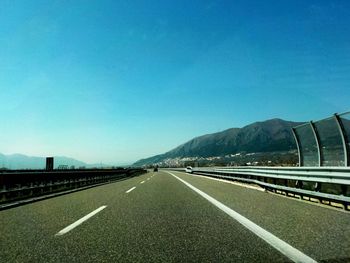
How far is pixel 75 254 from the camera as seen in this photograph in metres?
5.83

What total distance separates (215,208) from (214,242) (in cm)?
461

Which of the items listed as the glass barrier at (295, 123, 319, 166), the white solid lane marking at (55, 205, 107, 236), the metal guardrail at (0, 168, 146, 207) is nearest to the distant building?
the metal guardrail at (0, 168, 146, 207)

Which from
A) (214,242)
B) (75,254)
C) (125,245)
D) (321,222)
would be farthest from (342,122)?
(75,254)

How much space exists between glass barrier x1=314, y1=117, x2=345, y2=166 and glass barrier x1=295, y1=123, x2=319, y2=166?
0.43m

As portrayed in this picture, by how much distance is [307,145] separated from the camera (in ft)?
47.6

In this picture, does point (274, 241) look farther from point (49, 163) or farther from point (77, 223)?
point (49, 163)

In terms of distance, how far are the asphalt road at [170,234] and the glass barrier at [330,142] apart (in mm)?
1698

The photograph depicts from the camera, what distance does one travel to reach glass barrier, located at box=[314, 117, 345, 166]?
11711 mm

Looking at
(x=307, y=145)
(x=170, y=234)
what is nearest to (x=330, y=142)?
(x=307, y=145)

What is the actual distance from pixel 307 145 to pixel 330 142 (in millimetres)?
2007

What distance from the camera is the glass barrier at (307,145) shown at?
13.8 m

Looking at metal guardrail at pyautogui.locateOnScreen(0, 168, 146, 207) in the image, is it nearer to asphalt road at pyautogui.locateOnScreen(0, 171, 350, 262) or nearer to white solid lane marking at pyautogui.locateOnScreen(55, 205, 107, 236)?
asphalt road at pyautogui.locateOnScreen(0, 171, 350, 262)

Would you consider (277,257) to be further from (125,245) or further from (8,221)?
(8,221)

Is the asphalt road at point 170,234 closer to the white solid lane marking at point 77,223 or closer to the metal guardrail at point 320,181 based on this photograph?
the white solid lane marking at point 77,223
